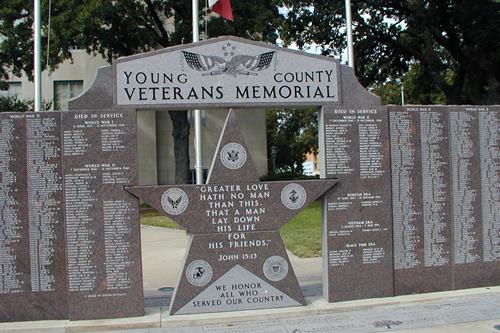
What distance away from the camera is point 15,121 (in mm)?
6852

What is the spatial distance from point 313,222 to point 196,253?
1076cm

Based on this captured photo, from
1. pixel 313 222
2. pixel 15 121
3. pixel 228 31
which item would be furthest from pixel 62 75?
pixel 15 121

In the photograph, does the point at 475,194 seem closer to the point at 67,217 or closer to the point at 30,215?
the point at 67,217

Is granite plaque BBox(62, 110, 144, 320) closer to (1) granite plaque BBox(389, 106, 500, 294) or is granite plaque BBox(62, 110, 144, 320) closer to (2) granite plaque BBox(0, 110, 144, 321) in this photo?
(2) granite plaque BBox(0, 110, 144, 321)

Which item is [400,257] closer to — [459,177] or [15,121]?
[459,177]

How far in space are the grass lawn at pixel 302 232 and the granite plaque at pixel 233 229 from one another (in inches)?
180

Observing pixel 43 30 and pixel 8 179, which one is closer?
pixel 8 179

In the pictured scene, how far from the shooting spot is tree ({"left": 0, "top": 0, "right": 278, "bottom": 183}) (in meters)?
20.8

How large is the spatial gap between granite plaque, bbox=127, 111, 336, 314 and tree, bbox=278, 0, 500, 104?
15.0 meters

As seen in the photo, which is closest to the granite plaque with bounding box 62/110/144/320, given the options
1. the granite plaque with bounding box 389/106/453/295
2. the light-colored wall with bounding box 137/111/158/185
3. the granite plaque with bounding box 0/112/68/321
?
the granite plaque with bounding box 0/112/68/321

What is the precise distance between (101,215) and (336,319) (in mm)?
3235

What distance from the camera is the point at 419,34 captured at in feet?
76.3

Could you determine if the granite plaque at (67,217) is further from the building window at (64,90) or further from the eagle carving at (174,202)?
the building window at (64,90)

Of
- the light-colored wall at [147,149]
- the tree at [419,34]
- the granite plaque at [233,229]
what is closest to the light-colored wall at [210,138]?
the light-colored wall at [147,149]
